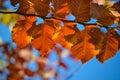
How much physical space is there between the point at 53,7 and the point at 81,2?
0.43 feet

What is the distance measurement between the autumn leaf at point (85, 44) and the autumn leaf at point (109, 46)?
0.03 metres

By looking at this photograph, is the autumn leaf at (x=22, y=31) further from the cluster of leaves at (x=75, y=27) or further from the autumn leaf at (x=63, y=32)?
the autumn leaf at (x=63, y=32)

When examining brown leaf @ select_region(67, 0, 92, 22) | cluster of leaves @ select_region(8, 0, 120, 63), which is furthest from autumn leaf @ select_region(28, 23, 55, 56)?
brown leaf @ select_region(67, 0, 92, 22)

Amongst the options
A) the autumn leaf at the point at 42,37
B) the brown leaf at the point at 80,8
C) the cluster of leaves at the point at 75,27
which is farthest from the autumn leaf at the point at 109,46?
the autumn leaf at the point at 42,37

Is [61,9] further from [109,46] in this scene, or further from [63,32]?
[109,46]

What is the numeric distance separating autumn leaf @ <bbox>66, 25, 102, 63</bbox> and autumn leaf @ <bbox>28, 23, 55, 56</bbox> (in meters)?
0.10

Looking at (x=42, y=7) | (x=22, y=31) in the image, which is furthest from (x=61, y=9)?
(x=22, y=31)

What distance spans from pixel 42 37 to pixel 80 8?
21 centimetres

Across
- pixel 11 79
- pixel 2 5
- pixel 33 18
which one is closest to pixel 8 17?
pixel 2 5

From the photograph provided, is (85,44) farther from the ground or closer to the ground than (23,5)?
closer to the ground

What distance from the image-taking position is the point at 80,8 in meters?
1.14

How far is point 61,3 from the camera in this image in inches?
46.6

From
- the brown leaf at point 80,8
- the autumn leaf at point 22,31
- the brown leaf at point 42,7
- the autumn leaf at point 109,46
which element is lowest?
the autumn leaf at point 109,46

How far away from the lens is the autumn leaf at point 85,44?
3.79 ft
